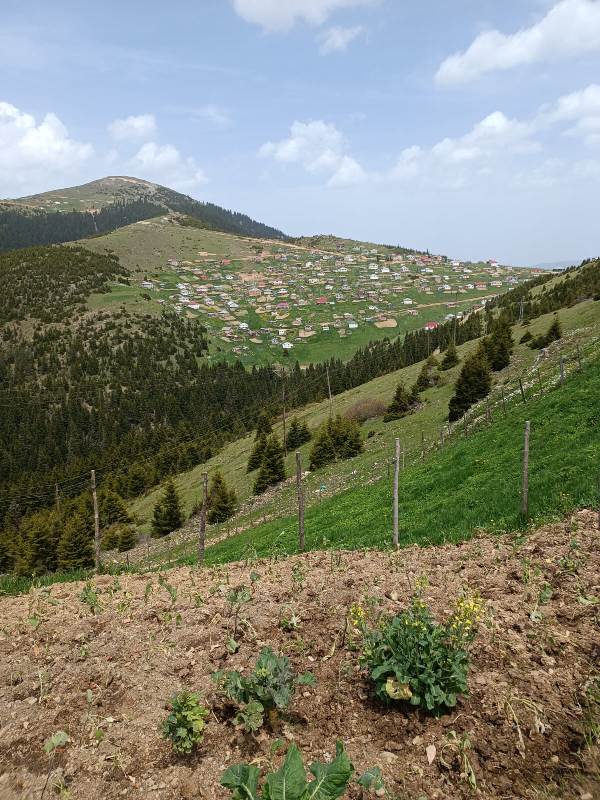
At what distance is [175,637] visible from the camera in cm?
750

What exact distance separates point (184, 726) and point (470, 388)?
3946 cm

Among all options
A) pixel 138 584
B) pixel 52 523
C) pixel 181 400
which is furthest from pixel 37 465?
pixel 138 584

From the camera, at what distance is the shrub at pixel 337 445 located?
4631cm

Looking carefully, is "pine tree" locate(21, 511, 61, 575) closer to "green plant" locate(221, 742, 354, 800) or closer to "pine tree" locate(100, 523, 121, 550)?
"pine tree" locate(100, 523, 121, 550)

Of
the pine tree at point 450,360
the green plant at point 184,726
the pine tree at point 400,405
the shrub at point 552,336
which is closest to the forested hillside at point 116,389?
the pine tree at point 450,360

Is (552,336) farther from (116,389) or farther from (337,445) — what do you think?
(116,389)

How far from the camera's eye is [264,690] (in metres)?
5.27

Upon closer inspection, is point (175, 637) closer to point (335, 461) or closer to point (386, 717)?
point (386, 717)

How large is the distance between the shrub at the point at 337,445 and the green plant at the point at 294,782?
42.2 metres

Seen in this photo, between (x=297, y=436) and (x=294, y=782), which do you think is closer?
(x=294, y=782)

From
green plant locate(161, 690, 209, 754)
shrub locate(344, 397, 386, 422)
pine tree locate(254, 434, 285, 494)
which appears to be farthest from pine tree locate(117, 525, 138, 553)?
green plant locate(161, 690, 209, 754)

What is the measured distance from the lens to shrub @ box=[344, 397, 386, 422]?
5834 centimetres

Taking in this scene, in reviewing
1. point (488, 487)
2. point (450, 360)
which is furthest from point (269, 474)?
point (488, 487)

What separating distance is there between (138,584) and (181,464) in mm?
81230
